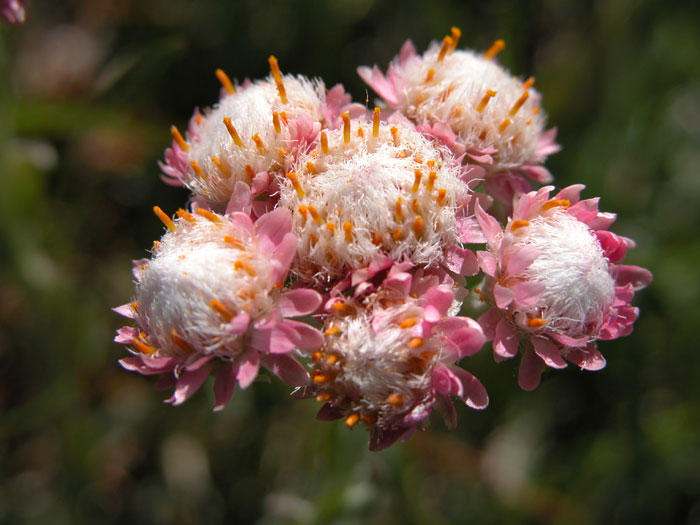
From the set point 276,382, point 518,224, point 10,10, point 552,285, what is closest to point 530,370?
point 552,285

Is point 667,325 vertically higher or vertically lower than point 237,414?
lower

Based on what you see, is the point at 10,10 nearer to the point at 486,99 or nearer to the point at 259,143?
the point at 259,143

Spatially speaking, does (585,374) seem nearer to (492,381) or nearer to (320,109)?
(492,381)

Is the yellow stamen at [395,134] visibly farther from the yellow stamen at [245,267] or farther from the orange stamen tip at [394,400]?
the orange stamen tip at [394,400]

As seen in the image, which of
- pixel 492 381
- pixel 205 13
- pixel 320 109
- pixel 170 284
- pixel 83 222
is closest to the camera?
pixel 170 284

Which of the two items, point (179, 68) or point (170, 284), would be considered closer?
point (170, 284)

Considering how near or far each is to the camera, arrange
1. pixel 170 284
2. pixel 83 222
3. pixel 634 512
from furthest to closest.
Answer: pixel 83 222 < pixel 634 512 < pixel 170 284

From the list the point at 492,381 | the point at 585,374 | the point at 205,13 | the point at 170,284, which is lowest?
the point at 585,374

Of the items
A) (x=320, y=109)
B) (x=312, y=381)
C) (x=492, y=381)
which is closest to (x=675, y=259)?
(x=492, y=381)
